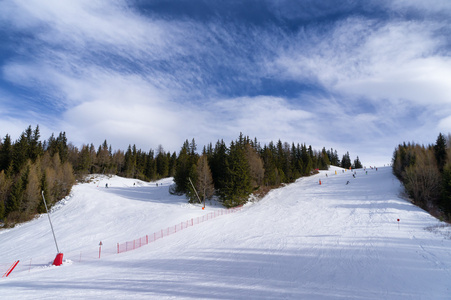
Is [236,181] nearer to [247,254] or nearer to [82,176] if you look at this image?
[247,254]

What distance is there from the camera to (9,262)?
24250mm

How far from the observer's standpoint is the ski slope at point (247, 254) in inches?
476

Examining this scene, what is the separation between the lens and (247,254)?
62.9 feet

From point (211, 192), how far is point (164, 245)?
23.5 metres

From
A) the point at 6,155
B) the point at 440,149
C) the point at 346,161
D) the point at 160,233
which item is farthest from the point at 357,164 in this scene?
the point at 6,155

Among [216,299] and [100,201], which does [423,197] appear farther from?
[100,201]

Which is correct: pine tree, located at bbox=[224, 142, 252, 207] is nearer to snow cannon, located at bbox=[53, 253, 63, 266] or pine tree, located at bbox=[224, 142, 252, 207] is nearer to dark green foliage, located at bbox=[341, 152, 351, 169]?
snow cannon, located at bbox=[53, 253, 63, 266]

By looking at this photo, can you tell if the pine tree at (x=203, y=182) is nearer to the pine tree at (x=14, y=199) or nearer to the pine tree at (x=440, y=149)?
the pine tree at (x=14, y=199)

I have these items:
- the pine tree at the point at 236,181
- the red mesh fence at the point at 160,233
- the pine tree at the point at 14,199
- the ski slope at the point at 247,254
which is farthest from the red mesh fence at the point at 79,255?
the pine tree at the point at 14,199

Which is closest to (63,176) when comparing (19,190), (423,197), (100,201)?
(19,190)

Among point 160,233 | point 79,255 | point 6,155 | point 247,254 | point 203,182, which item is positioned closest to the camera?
point 247,254

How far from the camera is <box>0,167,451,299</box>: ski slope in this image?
39.7 ft

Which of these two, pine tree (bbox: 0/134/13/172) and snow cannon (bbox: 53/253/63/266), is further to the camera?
pine tree (bbox: 0/134/13/172)

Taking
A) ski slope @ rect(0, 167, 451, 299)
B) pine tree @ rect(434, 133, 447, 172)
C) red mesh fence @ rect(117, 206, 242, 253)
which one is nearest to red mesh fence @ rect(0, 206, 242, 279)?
red mesh fence @ rect(117, 206, 242, 253)
